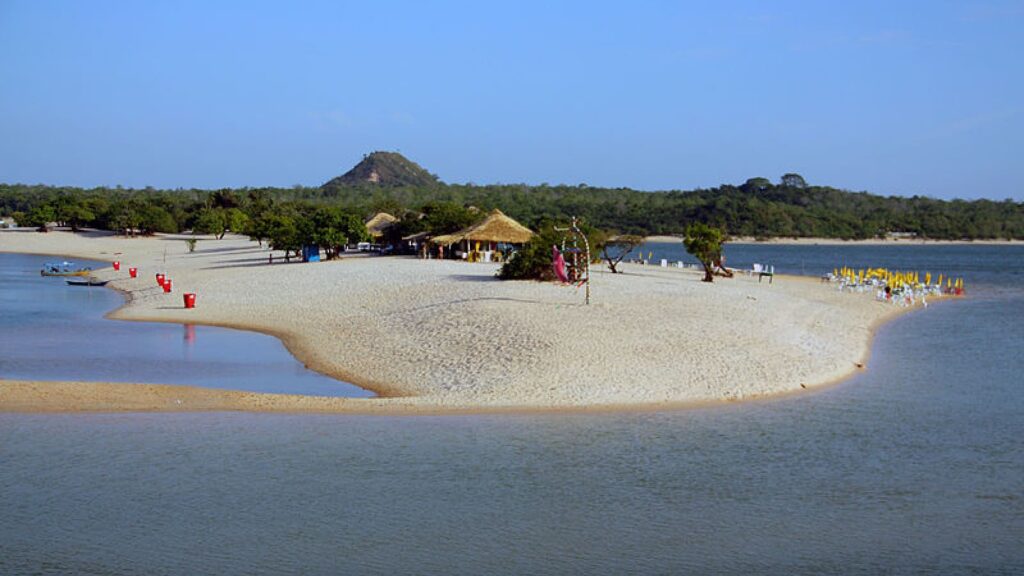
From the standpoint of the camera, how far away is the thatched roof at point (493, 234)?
40.9 meters

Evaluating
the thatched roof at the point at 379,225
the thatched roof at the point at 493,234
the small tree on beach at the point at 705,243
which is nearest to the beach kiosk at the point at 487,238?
the thatched roof at the point at 493,234

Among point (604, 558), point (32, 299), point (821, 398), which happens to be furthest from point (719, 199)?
point (604, 558)

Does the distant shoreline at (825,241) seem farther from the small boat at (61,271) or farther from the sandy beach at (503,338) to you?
the sandy beach at (503,338)

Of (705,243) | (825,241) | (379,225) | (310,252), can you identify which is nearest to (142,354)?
(705,243)

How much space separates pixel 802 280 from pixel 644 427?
3298 cm

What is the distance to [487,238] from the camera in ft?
135

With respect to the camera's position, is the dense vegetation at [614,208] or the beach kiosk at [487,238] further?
the dense vegetation at [614,208]

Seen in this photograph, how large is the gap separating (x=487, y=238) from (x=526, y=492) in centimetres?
3011

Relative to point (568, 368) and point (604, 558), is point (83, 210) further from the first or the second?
point (604, 558)

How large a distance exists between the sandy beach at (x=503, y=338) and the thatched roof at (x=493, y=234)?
188 inches

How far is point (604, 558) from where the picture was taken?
30.6 ft

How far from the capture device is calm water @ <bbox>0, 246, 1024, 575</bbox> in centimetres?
936

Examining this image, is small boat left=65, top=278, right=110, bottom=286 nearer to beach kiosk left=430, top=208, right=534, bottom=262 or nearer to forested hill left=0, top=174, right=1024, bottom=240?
beach kiosk left=430, top=208, right=534, bottom=262

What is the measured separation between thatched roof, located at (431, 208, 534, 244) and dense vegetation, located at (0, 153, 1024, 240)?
83.4 ft
